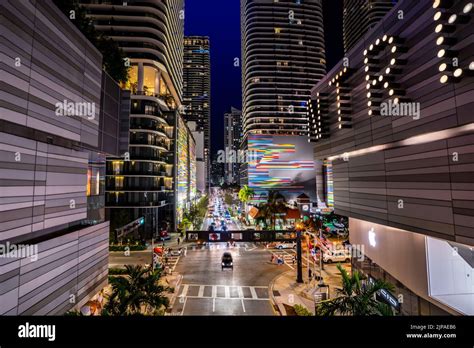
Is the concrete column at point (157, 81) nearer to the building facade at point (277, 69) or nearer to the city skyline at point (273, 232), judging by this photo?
the city skyline at point (273, 232)

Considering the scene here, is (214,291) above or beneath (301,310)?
beneath

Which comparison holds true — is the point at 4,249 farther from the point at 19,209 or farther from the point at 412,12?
the point at 412,12

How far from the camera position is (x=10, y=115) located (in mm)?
7102

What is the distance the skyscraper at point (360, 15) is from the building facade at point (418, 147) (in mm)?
89044

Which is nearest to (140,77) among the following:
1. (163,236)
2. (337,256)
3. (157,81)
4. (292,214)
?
(157,81)

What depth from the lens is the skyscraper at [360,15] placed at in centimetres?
9031

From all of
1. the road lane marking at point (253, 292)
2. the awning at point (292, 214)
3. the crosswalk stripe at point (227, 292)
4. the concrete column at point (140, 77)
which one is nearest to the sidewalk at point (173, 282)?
the crosswalk stripe at point (227, 292)

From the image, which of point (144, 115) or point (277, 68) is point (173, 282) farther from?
point (277, 68)

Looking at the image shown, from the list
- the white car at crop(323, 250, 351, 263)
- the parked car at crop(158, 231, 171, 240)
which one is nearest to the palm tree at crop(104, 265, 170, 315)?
the white car at crop(323, 250, 351, 263)

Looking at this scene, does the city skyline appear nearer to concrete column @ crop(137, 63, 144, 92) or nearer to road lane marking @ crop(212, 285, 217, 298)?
road lane marking @ crop(212, 285, 217, 298)

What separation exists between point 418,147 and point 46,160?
14174 mm

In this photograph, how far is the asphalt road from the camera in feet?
59.9

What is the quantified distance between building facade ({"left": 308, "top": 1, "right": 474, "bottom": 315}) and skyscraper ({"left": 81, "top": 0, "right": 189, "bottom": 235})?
122ft

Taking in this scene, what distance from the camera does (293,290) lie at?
71.9 ft
